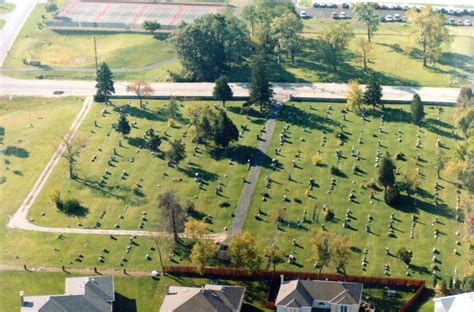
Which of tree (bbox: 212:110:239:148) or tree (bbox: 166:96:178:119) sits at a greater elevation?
tree (bbox: 212:110:239:148)

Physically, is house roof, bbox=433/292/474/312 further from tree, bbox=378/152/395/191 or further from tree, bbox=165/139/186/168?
tree, bbox=165/139/186/168

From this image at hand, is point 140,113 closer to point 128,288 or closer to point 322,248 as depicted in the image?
point 128,288

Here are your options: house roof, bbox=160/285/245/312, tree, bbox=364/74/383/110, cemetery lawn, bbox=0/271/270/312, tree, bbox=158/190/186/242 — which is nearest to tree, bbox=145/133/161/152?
tree, bbox=158/190/186/242

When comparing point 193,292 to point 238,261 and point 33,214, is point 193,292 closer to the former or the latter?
point 238,261

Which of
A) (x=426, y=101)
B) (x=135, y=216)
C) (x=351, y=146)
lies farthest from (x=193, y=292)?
(x=426, y=101)

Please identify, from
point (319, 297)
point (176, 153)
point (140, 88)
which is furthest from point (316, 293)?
point (140, 88)

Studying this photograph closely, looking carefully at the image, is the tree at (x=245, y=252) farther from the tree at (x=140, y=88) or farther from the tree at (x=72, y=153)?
Result: the tree at (x=140, y=88)
